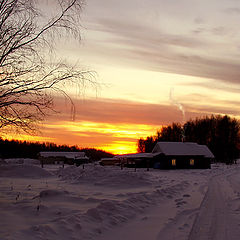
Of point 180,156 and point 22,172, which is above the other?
point 180,156

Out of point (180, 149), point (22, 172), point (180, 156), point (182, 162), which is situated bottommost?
point (182, 162)

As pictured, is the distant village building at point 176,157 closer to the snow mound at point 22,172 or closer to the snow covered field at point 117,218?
the snow mound at point 22,172

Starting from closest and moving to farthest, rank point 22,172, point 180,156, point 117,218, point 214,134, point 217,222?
point 217,222 < point 117,218 < point 22,172 < point 180,156 < point 214,134

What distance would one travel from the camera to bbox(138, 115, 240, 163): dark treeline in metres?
96.2

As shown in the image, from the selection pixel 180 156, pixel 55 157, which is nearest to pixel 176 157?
pixel 180 156

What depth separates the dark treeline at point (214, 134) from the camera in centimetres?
9625

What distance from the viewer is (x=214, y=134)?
10275cm

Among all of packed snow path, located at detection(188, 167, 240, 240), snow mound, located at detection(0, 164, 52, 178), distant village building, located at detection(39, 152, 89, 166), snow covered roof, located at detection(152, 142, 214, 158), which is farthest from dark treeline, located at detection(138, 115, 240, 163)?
packed snow path, located at detection(188, 167, 240, 240)

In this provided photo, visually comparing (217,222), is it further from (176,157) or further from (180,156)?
(180,156)

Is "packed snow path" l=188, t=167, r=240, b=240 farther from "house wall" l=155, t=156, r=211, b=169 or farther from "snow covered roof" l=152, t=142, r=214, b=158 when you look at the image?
"snow covered roof" l=152, t=142, r=214, b=158

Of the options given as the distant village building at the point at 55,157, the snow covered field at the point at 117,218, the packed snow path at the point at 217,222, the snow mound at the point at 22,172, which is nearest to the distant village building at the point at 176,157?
the snow mound at the point at 22,172

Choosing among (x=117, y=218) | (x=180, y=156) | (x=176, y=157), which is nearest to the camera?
(x=117, y=218)

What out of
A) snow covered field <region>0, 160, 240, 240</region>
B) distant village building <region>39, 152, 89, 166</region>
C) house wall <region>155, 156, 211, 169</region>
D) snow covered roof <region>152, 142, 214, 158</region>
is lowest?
distant village building <region>39, 152, 89, 166</region>

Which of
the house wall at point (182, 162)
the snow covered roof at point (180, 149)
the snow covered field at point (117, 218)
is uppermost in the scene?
the snow covered roof at point (180, 149)
